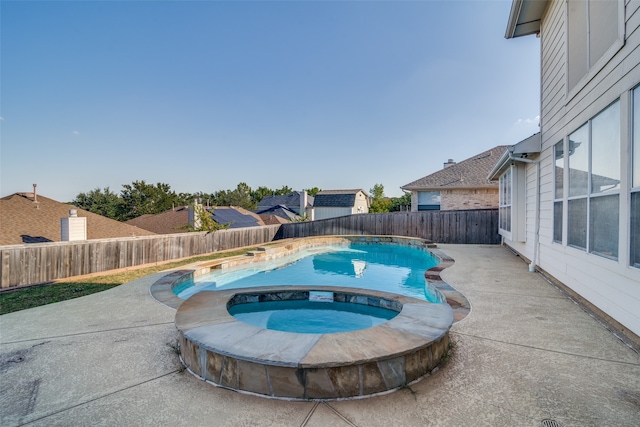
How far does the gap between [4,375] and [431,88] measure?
15.9 m

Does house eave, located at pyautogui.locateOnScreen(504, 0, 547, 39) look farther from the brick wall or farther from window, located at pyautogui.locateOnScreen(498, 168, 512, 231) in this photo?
the brick wall

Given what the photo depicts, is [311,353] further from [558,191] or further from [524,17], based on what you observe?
[524,17]

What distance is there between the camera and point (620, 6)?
3.15 m

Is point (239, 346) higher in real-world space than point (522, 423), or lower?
higher

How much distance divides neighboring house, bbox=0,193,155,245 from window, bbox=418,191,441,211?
48.3 feet

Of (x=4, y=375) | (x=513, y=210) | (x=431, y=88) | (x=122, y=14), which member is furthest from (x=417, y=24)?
(x=4, y=375)

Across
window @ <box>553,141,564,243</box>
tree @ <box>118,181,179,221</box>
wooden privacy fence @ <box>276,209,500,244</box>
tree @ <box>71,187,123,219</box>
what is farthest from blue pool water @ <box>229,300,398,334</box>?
tree @ <box>71,187,123,219</box>

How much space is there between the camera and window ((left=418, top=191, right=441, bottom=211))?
16.7 m

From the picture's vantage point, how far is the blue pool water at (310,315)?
4.47m

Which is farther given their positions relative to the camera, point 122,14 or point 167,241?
point 167,241

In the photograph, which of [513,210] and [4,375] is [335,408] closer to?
[4,375]

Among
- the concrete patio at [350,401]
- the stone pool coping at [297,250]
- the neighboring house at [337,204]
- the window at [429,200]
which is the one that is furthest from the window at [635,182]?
the neighboring house at [337,204]

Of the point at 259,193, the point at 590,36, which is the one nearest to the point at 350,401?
the point at 590,36

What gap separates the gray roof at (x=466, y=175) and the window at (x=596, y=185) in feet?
37.7
